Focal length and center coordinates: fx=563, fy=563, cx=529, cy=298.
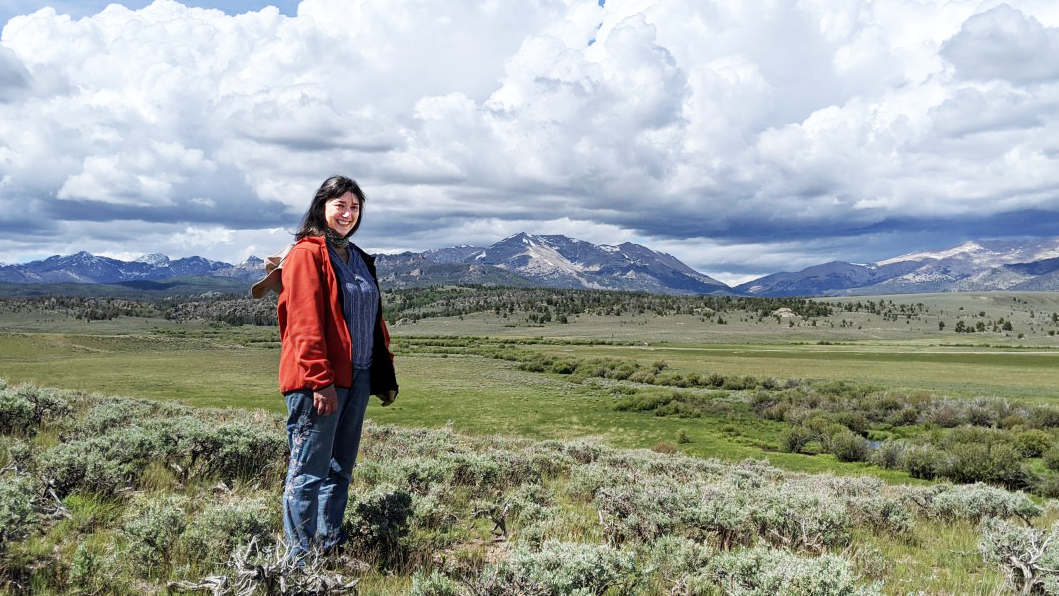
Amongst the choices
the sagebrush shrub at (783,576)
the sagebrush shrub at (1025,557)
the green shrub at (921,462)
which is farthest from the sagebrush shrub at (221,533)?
the green shrub at (921,462)

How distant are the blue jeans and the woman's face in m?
1.16

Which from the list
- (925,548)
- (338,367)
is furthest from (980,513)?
(338,367)

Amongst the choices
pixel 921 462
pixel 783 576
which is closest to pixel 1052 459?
pixel 921 462

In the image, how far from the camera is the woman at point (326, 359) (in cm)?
397

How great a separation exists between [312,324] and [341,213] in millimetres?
1021

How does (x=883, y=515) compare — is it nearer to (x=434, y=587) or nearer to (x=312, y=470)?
(x=434, y=587)

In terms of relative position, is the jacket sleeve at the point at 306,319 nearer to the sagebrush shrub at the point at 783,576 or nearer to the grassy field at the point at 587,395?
the grassy field at the point at 587,395

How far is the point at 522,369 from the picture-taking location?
68.6 meters

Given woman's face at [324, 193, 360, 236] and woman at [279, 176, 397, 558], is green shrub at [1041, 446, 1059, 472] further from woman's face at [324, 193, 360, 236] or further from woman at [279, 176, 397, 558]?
woman's face at [324, 193, 360, 236]

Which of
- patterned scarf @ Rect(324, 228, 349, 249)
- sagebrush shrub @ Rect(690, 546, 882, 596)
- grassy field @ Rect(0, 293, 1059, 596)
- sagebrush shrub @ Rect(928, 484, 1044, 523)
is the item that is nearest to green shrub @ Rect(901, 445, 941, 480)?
grassy field @ Rect(0, 293, 1059, 596)

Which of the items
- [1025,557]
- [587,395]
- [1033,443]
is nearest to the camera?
[1025,557]

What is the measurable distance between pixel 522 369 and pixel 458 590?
6526cm

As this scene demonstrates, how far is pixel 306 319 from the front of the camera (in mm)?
3963

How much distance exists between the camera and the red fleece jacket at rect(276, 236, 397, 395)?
3.93 metres
